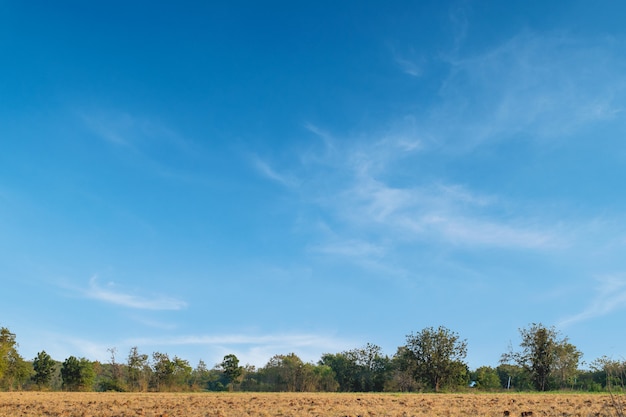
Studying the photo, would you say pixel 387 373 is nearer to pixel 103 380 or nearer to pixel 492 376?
pixel 492 376

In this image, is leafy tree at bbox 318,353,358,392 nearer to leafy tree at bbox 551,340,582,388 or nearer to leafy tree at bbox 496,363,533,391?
leafy tree at bbox 496,363,533,391

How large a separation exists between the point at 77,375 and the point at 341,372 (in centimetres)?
5263

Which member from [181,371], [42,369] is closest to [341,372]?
[181,371]

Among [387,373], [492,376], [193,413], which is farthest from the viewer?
[492,376]

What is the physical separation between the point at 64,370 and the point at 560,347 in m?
88.0

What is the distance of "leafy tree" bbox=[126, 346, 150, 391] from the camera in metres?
90.3

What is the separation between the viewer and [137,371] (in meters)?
94.2

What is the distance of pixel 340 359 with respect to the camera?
112188 mm

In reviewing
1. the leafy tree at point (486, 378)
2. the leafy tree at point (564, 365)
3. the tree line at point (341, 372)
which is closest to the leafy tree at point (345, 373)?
the tree line at point (341, 372)

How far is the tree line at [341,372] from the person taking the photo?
7819 cm

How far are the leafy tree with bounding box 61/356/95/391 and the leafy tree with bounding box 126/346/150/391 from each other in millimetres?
7066

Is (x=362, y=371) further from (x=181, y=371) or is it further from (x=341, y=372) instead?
(x=181, y=371)

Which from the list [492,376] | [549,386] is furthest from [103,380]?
[492,376]

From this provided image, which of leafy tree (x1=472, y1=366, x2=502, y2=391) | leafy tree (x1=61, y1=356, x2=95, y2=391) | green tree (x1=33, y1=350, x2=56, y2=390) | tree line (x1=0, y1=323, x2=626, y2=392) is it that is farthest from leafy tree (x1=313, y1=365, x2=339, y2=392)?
green tree (x1=33, y1=350, x2=56, y2=390)
